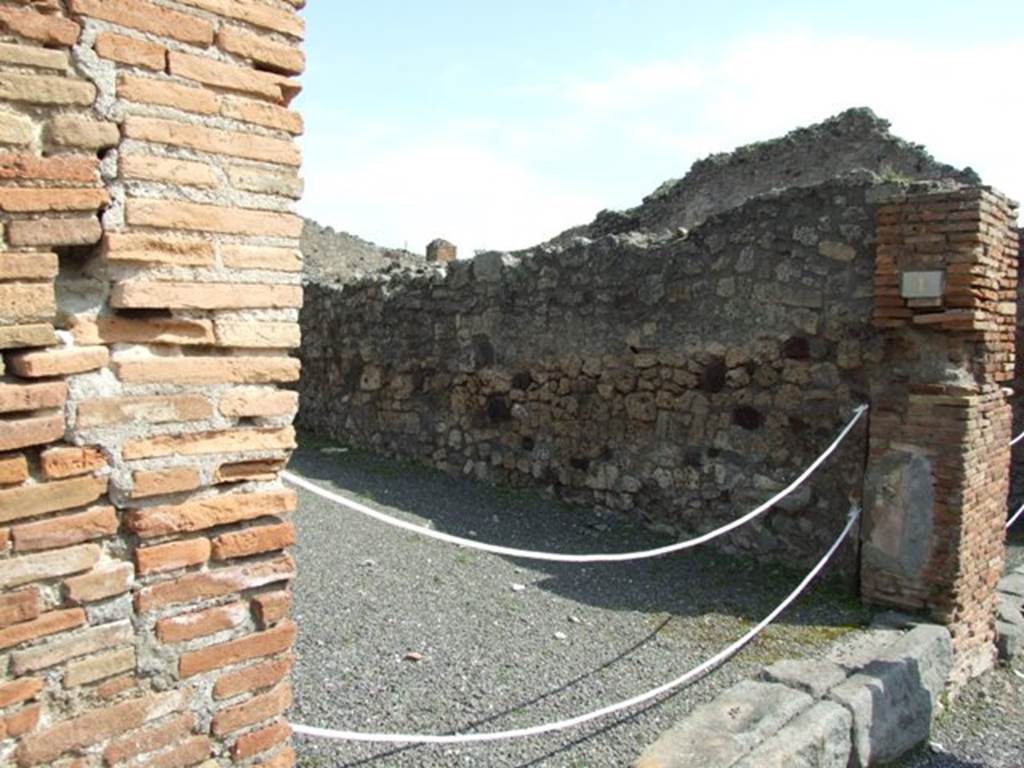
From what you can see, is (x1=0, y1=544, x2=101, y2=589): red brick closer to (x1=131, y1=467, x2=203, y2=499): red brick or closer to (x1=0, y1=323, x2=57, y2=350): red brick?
(x1=131, y1=467, x2=203, y2=499): red brick

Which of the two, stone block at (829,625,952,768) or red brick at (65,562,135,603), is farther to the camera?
stone block at (829,625,952,768)

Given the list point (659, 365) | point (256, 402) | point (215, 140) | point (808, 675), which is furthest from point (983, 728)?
point (215, 140)

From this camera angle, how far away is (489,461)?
837cm

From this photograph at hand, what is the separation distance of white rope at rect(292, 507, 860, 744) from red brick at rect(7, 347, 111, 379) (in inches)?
53.2

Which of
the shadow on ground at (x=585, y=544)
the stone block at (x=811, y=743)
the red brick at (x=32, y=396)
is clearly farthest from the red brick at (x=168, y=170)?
the shadow on ground at (x=585, y=544)

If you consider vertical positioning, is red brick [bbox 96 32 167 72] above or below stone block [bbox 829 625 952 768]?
above

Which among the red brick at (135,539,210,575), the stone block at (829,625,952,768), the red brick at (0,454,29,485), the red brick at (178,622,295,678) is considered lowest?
the stone block at (829,625,952,768)

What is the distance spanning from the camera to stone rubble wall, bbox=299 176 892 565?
5.90 metres

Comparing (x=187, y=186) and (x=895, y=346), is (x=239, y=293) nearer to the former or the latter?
(x=187, y=186)

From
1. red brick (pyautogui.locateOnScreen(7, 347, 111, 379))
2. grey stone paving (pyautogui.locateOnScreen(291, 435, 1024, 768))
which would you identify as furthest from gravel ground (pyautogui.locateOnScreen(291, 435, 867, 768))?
red brick (pyautogui.locateOnScreen(7, 347, 111, 379))

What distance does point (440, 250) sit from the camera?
49.4ft

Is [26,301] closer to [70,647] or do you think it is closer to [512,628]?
[70,647]

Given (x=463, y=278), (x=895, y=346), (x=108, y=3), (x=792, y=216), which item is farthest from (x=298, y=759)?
(x=463, y=278)

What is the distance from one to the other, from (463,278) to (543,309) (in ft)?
3.64
